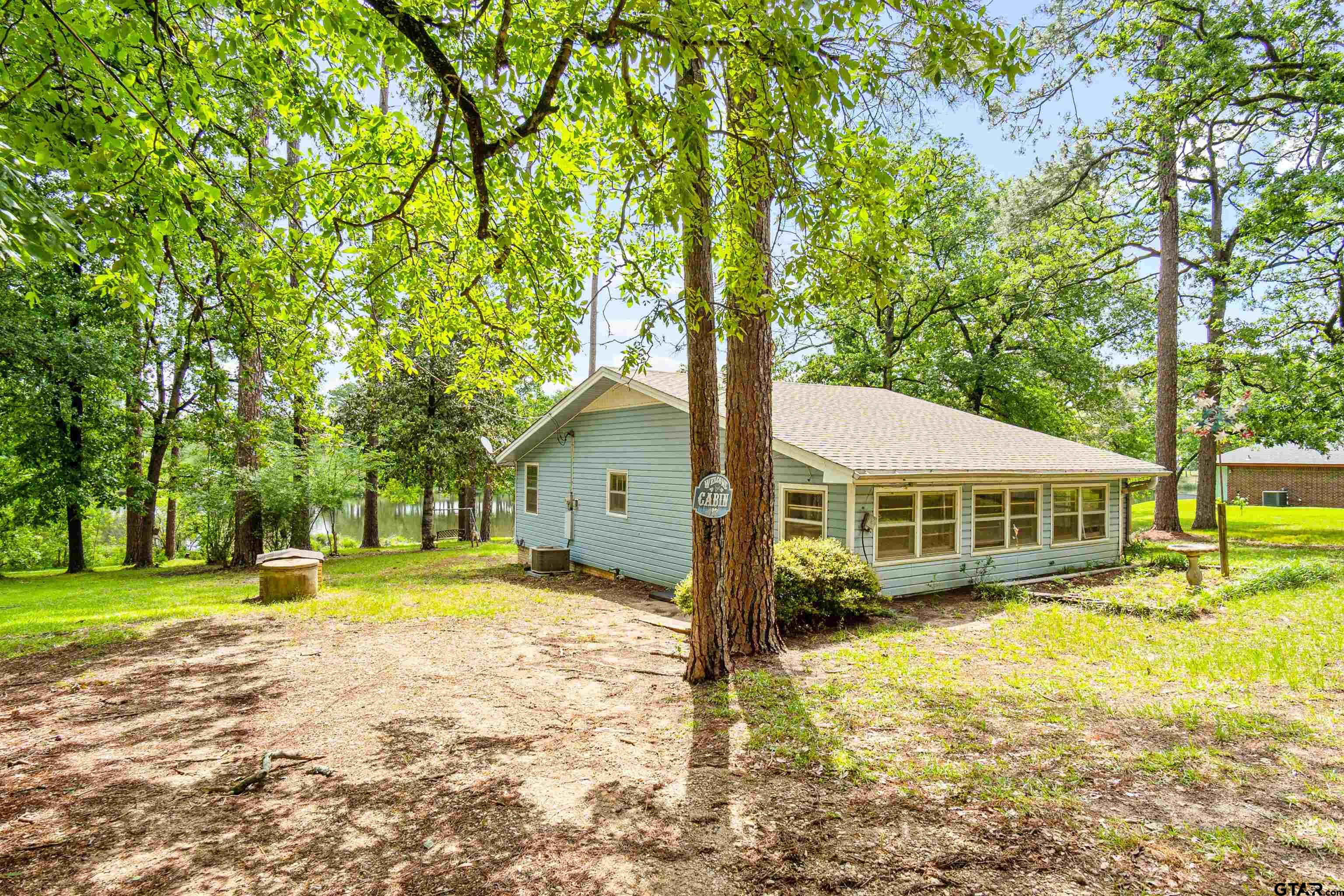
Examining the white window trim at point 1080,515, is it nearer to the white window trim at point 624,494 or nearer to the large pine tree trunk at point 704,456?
the white window trim at point 624,494

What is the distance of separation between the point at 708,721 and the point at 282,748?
2966 mm

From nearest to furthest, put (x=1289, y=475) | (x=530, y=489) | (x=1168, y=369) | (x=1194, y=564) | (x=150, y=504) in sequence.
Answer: (x=1194, y=564)
(x=530, y=489)
(x=150, y=504)
(x=1168, y=369)
(x=1289, y=475)

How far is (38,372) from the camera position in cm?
1343

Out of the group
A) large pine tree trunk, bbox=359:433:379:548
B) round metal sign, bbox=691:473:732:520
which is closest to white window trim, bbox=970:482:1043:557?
round metal sign, bbox=691:473:732:520

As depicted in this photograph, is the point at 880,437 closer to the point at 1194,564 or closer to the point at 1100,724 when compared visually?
the point at 1194,564

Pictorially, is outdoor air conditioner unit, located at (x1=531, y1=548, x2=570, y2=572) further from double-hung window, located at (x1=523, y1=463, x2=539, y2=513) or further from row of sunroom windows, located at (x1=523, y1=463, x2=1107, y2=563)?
double-hung window, located at (x1=523, y1=463, x2=539, y2=513)

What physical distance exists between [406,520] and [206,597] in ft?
109

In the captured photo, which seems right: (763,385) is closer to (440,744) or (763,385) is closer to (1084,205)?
(440,744)

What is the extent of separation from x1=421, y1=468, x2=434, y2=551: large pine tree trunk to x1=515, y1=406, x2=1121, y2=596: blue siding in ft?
18.6

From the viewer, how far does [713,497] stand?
538 centimetres

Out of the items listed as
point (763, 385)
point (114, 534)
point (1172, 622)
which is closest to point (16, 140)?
point (763, 385)

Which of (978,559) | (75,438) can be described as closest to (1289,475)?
(978,559)

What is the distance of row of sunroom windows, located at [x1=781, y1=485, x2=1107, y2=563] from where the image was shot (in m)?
10.2

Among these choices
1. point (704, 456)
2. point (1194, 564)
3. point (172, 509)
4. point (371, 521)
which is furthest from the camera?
point (371, 521)
